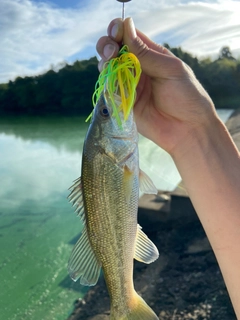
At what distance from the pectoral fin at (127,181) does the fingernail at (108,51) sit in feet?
2.00

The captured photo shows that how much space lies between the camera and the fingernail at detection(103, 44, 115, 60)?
194cm

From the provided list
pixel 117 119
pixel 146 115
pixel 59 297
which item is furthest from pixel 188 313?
pixel 117 119

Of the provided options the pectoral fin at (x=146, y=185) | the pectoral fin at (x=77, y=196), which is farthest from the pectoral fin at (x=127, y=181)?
the pectoral fin at (x=77, y=196)

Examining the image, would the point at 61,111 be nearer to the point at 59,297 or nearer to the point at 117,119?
the point at 59,297

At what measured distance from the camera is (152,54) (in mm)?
1951

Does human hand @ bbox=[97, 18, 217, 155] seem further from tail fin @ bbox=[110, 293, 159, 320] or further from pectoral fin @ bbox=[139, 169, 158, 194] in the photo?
tail fin @ bbox=[110, 293, 159, 320]

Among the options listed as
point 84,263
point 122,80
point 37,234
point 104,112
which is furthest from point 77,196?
point 37,234

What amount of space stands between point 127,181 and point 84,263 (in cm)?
46

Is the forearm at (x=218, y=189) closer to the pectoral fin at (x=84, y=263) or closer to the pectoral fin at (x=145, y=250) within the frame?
the pectoral fin at (x=145, y=250)

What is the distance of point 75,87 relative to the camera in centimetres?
3288

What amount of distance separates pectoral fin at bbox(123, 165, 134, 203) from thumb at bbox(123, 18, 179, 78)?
22.6 inches

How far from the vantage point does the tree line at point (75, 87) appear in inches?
1230

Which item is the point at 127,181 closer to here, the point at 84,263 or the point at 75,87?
the point at 84,263

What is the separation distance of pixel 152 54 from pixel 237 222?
964 mm
